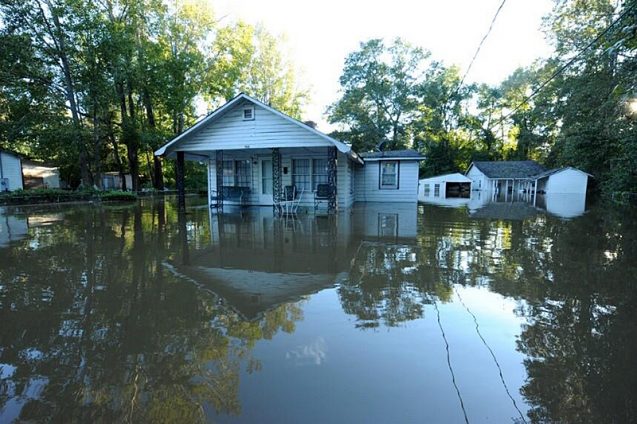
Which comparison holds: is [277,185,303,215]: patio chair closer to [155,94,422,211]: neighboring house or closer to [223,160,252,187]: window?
[155,94,422,211]: neighboring house

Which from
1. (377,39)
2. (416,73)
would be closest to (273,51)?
(377,39)

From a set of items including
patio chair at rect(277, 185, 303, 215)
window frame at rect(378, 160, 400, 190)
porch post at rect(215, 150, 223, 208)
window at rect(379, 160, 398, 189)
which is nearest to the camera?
patio chair at rect(277, 185, 303, 215)

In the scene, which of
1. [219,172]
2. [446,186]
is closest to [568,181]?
[446,186]

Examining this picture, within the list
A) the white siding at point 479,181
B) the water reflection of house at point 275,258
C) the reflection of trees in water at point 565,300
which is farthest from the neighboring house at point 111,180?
the white siding at point 479,181

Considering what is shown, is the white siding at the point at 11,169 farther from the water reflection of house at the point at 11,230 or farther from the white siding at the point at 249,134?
the white siding at the point at 249,134

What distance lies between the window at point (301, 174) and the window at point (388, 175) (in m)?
5.39

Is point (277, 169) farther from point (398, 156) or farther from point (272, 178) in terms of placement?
point (398, 156)

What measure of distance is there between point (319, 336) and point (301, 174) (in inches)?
477

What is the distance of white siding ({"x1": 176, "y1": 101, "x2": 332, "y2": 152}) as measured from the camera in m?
11.9

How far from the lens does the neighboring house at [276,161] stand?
12055 millimetres

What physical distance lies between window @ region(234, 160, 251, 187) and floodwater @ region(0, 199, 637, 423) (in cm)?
952

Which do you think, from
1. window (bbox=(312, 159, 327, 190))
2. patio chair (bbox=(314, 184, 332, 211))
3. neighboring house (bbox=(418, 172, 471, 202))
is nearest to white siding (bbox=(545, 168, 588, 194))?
neighboring house (bbox=(418, 172, 471, 202))

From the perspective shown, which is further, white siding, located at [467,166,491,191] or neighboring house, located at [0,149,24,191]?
white siding, located at [467,166,491,191]

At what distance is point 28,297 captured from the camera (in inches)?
147
